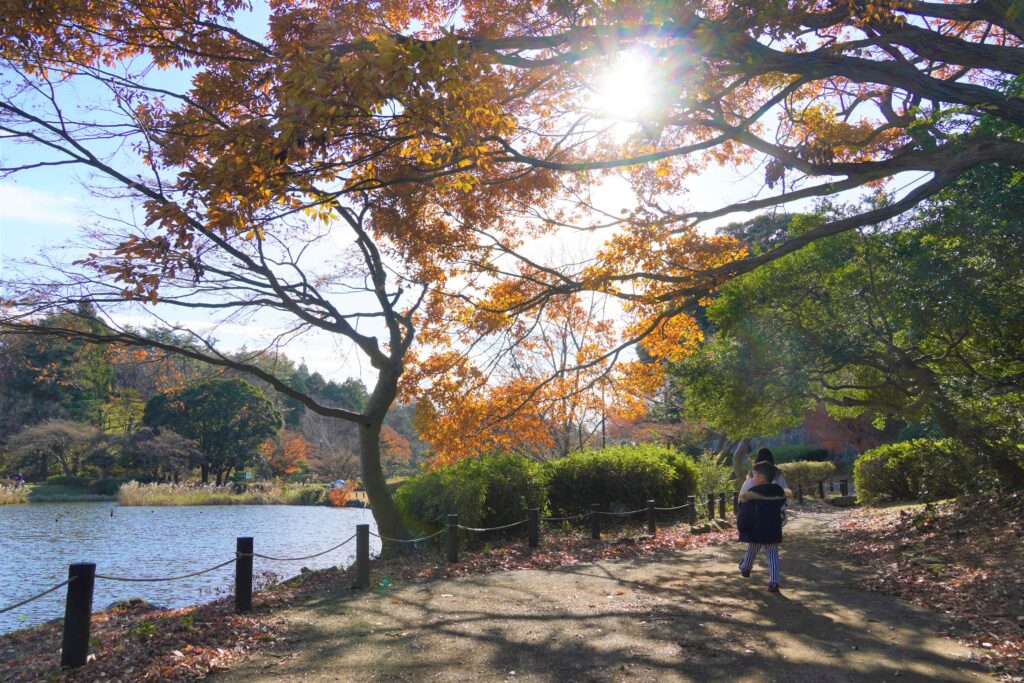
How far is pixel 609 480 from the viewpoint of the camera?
1728cm

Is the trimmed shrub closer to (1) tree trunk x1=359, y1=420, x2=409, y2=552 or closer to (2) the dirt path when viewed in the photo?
(1) tree trunk x1=359, y1=420, x2=409, y2=552

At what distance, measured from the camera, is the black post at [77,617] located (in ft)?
17.2

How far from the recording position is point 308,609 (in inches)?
298

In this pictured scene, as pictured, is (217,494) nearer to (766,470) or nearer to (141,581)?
(141,581)

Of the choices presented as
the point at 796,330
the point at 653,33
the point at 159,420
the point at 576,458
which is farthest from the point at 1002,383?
the point at 159,420

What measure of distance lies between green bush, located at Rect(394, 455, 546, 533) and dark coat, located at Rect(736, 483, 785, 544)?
6.20 meters

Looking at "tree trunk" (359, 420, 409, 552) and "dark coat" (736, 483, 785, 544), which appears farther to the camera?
"tree trunk" (359, 420, 409, 552)

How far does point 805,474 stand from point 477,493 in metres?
24.8

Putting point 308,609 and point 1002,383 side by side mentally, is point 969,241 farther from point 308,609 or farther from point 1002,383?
point 308,609

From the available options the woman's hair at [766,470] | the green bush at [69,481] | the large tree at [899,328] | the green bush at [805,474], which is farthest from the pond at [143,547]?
the green bush at [805,474]

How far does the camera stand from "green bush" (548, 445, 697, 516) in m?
16.9

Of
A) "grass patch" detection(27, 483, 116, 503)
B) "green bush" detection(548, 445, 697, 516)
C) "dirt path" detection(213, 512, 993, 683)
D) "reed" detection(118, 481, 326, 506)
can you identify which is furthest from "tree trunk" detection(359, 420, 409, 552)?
"grass patch" detection(27, 483, 116, 503)

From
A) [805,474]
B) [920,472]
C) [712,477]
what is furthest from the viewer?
[805,474]

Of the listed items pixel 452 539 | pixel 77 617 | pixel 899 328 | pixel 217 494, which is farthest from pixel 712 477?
pixel 217 494
